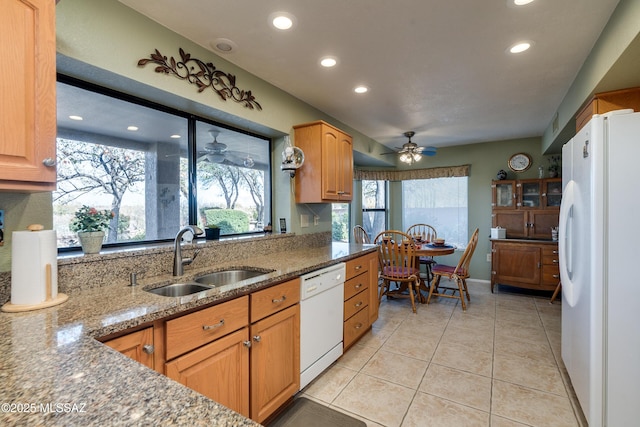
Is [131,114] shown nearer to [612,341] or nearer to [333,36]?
[333,36]

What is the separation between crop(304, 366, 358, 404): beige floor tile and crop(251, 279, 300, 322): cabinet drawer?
681 mm

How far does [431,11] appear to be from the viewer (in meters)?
1.70

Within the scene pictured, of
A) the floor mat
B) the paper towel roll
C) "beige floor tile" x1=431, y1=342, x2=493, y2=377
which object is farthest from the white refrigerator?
the paper towel roll

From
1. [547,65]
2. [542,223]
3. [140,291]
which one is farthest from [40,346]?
[542,223]

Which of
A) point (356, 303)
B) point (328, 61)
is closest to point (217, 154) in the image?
point (328, 61)

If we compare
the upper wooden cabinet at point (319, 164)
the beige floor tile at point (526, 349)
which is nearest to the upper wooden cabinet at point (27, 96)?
the upper wooden cabinet at point (319, 164)

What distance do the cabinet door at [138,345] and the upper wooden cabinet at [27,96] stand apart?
2.11 feet

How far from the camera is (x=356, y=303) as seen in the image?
2.70 m

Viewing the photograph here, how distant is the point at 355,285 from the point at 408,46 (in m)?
1.95

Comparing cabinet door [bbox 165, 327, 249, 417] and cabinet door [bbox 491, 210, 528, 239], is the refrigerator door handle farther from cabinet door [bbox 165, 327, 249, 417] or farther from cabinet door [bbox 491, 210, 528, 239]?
cabinet door [bbox 491, 210, 528, 239]

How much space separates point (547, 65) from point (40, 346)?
336 cm

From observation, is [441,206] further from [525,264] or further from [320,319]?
[320,319]

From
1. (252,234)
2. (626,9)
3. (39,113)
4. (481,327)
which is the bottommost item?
(481,327)

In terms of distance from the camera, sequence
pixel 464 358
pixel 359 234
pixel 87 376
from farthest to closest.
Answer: pixel 359 234 < pixel 464 358 < pixel 87 376
